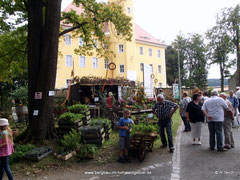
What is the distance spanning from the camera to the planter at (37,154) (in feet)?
18.8

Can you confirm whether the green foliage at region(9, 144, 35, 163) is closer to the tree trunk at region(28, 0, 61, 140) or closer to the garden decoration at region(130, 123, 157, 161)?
the tree trunk at region(28, 0, 61, 140)

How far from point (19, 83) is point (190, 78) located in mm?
37684

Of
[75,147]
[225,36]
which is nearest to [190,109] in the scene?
[75,147]

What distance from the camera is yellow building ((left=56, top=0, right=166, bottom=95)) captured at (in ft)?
93.9

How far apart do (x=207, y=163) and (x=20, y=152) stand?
5.36m

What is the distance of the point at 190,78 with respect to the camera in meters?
47.8

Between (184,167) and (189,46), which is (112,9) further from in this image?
(189,46)

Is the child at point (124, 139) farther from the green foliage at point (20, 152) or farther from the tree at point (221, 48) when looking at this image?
the tree at point (221, 48)

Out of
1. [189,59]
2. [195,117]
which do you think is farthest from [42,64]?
[189,59]

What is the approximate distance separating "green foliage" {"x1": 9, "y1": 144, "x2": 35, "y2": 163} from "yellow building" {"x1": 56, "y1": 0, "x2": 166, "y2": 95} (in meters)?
18.6

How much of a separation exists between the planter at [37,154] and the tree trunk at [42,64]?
898 mm

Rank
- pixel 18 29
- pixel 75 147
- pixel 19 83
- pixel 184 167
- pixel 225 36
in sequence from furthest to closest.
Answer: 1. pixel 225 36
2. pixel 19 83
3. pixel 18 29
4. pixel 75 147
5. pixel 184 167

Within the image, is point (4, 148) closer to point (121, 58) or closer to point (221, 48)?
point (121, 58)

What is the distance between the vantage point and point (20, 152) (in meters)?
5.84
